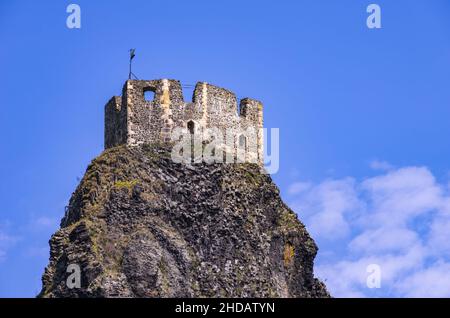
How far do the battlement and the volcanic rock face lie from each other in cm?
141

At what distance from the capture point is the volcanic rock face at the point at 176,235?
4072 inches

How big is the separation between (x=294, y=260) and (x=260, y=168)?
21.7ft

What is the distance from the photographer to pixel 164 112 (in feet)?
366

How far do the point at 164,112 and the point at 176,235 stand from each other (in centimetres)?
867

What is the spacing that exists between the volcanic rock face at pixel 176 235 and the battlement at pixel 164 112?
4.64ft

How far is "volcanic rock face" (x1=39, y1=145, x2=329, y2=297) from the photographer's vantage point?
4072 inches

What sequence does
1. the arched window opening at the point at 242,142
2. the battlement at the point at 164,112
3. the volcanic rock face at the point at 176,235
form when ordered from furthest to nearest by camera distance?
the arched window opening at the point at 242,142, the battlement at the point at 164,112, the volcanic rock face at the point at 176,235

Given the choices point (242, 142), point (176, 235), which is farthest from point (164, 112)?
point (176, 235)

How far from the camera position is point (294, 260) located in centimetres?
10988

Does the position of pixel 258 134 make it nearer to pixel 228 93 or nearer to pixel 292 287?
pixel 228 93

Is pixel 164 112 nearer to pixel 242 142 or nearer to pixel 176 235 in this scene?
pixel 242 142

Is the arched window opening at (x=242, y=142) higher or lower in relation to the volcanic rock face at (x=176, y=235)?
higher
